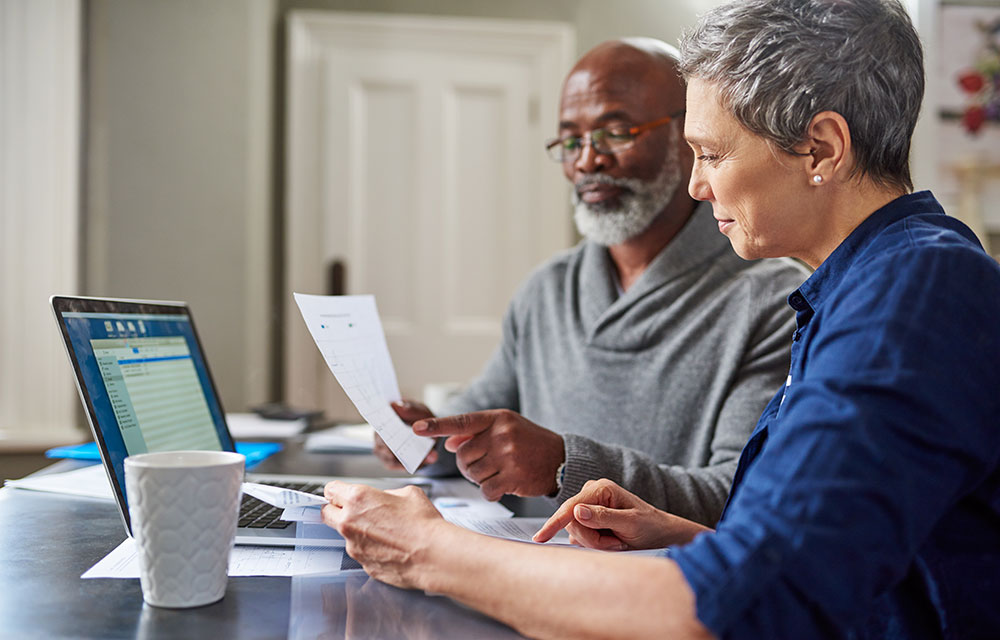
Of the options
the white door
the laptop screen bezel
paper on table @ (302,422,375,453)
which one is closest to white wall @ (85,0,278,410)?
the white door

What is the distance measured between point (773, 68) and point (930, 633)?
0.49 metres

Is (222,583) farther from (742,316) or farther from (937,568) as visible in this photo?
(742,316)

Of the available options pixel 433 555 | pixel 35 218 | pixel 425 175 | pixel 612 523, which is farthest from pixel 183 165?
pixel 433 555

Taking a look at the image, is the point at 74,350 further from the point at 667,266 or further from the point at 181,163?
the point at 181,163

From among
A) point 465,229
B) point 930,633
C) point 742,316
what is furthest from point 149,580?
point 465,229

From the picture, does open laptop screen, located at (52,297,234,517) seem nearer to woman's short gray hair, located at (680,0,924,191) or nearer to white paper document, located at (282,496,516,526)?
white paper document, located at (282,496,516,526)

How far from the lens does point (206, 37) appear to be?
3158mm

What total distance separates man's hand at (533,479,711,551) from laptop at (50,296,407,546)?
250mm

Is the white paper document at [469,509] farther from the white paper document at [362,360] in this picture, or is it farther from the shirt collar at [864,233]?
the shirt collar at [864,233]

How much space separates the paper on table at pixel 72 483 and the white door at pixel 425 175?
7.37ft

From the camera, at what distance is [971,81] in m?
3.56

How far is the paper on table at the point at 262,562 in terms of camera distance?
A: 83cm

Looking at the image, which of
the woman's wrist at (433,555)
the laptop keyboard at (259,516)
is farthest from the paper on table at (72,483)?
the woman's wrist at (433,555)

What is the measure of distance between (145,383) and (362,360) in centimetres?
28
